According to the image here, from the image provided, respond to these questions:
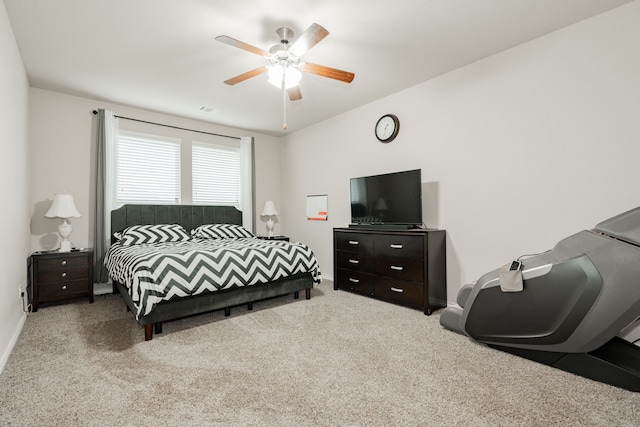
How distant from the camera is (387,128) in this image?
159 inches

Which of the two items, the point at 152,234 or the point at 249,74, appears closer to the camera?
the point at 249,74

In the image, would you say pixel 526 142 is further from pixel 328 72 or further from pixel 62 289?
pixel 62 289

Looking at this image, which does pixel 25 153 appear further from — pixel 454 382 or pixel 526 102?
pixel 526 102

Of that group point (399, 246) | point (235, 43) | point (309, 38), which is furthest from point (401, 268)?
point (235, 43)

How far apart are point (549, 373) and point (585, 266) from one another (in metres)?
0.74

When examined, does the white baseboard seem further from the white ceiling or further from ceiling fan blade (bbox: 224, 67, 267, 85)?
ceiling fan blade (bbox: 224, 67, 267, 85)

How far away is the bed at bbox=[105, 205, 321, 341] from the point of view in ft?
8.55

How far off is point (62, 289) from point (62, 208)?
928 mm

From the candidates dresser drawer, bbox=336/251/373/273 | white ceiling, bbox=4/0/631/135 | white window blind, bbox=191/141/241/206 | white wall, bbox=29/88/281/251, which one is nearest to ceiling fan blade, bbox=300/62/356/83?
white ceiling, bbox=4/0/631/135

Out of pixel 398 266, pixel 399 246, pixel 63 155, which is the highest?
pixel 63 155

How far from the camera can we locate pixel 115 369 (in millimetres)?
2064

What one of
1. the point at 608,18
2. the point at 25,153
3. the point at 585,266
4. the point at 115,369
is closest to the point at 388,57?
the point at 608,18

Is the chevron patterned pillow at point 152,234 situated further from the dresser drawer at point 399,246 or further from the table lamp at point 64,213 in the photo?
the dresser drawer at point 399,246

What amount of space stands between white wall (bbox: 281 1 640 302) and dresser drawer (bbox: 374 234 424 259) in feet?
1.54
